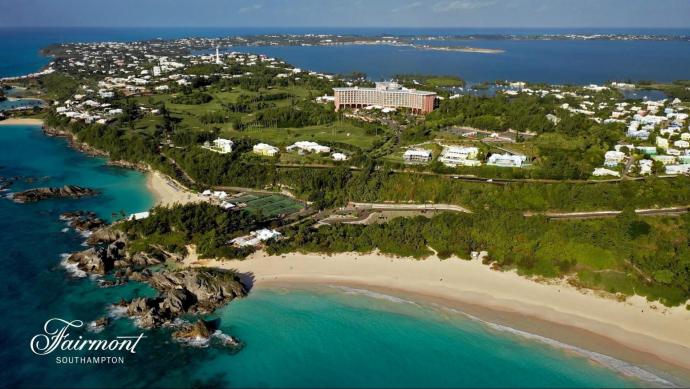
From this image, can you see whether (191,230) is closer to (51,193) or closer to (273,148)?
(51,193)

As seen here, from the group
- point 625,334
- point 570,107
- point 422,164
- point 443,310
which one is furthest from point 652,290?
point 570,107

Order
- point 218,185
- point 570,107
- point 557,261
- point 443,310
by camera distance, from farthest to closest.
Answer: point 570,107 → point 218,185 → point 557,261 → point 443,310

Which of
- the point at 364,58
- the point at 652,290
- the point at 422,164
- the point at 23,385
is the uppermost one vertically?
the point at 364,58

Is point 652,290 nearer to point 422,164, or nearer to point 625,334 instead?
point 625,334

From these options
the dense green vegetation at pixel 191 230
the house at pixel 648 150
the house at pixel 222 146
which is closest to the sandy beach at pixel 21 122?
the house at pixel 222 146

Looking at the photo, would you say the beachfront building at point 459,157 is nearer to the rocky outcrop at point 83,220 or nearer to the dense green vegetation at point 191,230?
the dense green vegetation at point 191,230

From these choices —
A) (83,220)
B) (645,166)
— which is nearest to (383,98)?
(645,166)
